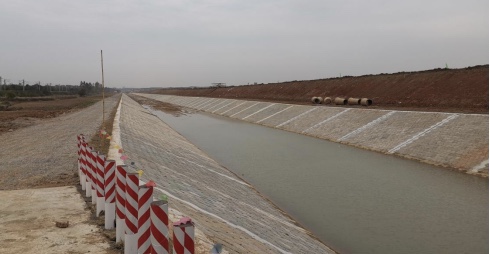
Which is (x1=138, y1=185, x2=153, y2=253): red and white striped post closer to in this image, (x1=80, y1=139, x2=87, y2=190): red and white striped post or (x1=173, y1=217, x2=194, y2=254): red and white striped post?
(x1=173, y1=217, x2=194, y2=254): red and white striped post

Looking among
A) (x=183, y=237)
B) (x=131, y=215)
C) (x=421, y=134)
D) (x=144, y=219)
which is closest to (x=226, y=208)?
(x=131, y=215)

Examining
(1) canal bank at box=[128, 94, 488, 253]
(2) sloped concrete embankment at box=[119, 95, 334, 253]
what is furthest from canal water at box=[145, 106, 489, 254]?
(2) sloped concrete embankment at box=[119, 95, 334, 253]

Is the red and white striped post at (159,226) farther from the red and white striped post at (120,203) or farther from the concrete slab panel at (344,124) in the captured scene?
the concrete slab panel at (344,124)

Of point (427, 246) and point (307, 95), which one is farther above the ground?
point (307, 95)

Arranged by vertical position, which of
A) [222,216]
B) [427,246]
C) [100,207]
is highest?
[100,207]

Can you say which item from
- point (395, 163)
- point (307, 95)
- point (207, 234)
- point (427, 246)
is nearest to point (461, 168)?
point (395, 163)

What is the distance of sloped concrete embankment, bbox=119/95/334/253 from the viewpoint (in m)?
8.44

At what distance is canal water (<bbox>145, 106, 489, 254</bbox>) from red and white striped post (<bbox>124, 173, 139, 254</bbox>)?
5.88 metres

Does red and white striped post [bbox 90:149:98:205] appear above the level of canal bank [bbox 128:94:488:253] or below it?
above

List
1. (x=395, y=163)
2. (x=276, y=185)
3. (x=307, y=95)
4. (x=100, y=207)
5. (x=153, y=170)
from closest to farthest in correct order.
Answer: (x=100, y=207) < (x=153, y=170) < (x=276, y=185) < (x=395, y=163) < (x=307, y=95)

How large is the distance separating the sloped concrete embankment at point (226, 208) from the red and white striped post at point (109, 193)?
5.17 ft

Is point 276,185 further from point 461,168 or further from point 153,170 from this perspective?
point 461,168

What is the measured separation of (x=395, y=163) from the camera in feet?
64.7

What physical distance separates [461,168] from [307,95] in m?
44.9
